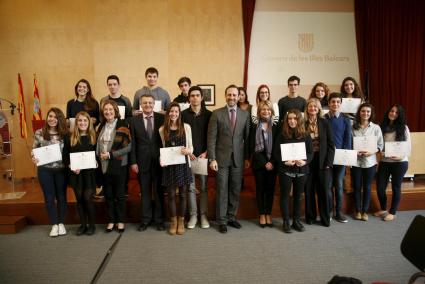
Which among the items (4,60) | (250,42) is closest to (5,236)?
(4,60)

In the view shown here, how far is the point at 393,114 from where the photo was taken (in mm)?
3990

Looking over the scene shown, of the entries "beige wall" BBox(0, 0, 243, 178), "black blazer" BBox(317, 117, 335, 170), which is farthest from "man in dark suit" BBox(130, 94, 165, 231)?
"beige wall" BBox(0, 0, 243, 178)

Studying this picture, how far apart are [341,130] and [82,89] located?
336cm

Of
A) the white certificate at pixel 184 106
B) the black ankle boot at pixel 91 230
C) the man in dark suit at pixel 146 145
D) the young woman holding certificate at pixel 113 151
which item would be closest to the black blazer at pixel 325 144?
the white certificate at pixel 184 106

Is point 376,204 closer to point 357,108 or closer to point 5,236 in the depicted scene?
point 357,108

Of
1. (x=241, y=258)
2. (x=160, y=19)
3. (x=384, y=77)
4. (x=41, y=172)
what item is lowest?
(x=241, y=258)

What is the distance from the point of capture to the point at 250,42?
6449 mm

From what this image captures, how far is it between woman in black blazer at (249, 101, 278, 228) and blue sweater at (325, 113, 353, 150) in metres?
0.78

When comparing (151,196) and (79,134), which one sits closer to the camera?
(79,134)

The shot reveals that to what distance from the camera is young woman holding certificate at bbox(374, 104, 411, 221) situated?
13.0 feet

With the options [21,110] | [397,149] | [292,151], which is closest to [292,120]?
[292,151]

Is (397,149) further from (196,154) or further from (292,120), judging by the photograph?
(196,154)

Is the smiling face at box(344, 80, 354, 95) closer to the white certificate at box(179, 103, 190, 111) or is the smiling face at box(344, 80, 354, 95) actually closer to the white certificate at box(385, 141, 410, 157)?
the white certificate at box(385, 141, 410, 157)

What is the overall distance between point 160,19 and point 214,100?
1980 millimetres
